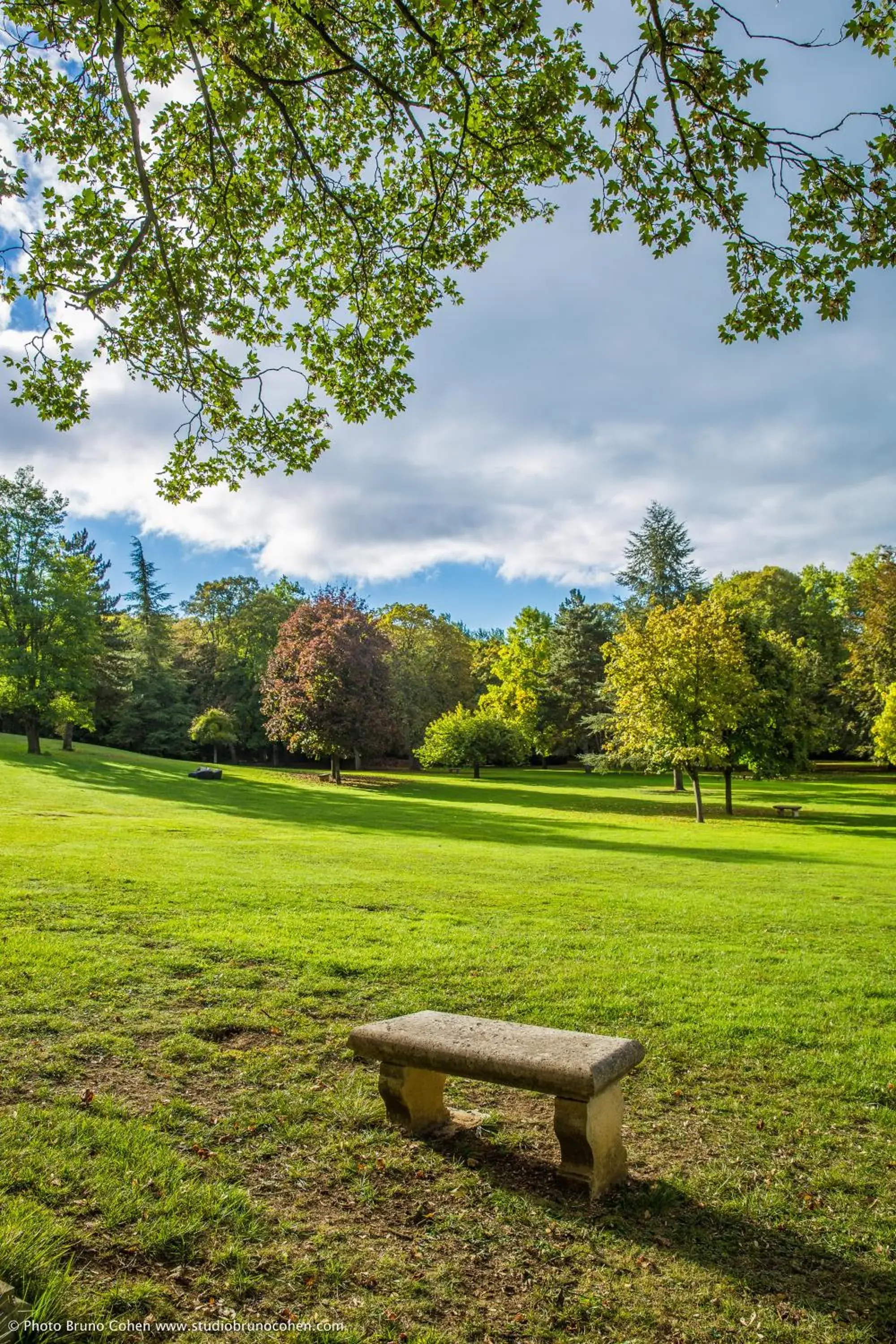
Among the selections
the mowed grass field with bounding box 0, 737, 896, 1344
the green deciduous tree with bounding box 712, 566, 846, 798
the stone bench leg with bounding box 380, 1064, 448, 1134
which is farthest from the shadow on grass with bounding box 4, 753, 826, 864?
the stone bench leg with bounding box 380, 1064, 448, 1134

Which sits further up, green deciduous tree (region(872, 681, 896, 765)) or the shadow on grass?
green deciduous tree (region(872, 681, 896, 765))

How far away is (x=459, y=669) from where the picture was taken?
59781 mm

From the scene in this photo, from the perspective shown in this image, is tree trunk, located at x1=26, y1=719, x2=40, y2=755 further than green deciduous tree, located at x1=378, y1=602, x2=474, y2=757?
No

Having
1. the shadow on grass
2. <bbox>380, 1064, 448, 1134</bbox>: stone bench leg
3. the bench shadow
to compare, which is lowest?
the shadow on grass

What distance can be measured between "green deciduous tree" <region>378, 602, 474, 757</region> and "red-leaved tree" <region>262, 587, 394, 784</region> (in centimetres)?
1658

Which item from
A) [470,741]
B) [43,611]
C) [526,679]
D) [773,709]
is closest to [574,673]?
[526,679]

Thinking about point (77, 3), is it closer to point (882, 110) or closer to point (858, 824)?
point (882, 110)

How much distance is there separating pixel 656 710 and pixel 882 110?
2171 centimetres

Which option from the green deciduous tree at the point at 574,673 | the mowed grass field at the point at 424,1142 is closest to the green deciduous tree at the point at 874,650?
the green deciduous tree at the point at 574,673

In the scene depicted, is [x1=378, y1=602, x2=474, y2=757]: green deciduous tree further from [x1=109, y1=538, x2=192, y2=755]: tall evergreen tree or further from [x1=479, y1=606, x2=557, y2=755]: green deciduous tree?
[x1=109, y1=538, x2=192, y2=755]: tall evergreen tree

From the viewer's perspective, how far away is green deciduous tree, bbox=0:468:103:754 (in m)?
34.5

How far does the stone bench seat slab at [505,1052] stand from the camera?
3.21 m

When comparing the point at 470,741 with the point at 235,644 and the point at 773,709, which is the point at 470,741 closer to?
the point at 773,709

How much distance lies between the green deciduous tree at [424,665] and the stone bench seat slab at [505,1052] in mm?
49608
